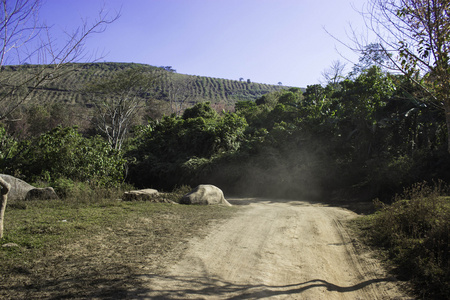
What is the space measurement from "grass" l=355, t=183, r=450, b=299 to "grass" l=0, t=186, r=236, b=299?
400 cm

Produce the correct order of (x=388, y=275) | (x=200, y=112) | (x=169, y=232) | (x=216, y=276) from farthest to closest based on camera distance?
(x=200, y=112)
(x=169, y=232)
(x=388, y=275)
(x=216, y=276)

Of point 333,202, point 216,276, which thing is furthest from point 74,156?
point 333,202

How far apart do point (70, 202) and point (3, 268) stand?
6081mm

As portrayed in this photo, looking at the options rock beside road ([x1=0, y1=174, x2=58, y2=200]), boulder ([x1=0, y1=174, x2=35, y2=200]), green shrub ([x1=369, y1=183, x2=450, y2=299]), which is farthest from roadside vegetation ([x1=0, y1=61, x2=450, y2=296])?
boulder ([x1=0, y1=174, x2=35, y2=200])

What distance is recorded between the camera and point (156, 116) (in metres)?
47.4

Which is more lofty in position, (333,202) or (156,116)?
(156,116)

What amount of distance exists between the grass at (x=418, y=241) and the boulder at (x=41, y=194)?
395 inches

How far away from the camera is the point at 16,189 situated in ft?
35.1

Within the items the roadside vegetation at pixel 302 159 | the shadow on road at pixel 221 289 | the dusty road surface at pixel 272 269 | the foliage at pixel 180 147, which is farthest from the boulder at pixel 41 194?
the foliage at pixel 180 147

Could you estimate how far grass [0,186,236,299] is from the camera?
4.25 meters

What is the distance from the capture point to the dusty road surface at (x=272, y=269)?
4.54m

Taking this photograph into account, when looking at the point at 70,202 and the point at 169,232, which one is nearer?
the point at 169,232

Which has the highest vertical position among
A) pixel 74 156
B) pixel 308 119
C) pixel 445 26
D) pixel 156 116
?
pixel 156 116

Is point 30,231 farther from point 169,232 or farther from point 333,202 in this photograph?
point 333,202
